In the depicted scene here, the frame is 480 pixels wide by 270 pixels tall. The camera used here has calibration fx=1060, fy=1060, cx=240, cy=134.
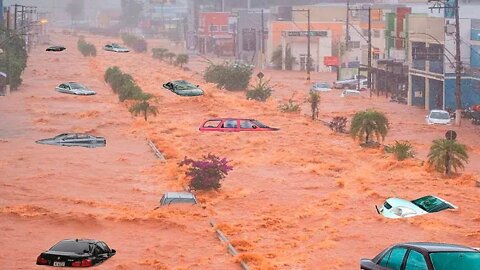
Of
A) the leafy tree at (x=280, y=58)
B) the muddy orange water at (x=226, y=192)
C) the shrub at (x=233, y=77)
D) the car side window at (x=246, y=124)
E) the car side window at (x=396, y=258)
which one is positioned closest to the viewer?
the car side window at (x=396, y=258)

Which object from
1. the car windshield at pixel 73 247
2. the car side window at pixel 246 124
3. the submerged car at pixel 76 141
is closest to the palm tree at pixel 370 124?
the car side window at pixel 246 124

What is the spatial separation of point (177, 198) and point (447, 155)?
38.9 ft

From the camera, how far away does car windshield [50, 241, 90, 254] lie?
24.6 m

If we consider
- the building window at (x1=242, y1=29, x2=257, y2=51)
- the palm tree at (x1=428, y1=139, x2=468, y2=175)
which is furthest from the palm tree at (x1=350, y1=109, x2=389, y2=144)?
the building window at (x1=242, y1=29, x2=257, y2=51)

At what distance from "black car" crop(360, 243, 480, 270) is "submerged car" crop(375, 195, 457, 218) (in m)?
14.7

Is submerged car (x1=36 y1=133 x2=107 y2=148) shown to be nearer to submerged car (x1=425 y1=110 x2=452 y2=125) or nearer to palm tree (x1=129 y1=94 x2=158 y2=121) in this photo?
palm tree (x1=129 y1=94 x2=158 y2=121)

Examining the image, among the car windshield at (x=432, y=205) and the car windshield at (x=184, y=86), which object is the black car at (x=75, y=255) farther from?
the car windshield at (x=184, y=86)

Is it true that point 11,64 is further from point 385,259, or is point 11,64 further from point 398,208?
point 385,259

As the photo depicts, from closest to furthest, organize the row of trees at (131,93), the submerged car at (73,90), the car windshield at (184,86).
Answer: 1. the row of trees at (131,93)
2. the car windshield at (184,86)
3. the submerged car at (73,90)

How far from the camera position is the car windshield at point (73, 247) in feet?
80.6

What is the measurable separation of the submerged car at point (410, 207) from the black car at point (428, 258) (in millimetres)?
14714

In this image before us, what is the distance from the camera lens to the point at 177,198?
35.3 meters

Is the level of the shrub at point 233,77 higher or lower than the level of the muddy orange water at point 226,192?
higher

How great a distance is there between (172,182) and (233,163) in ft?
23.5
